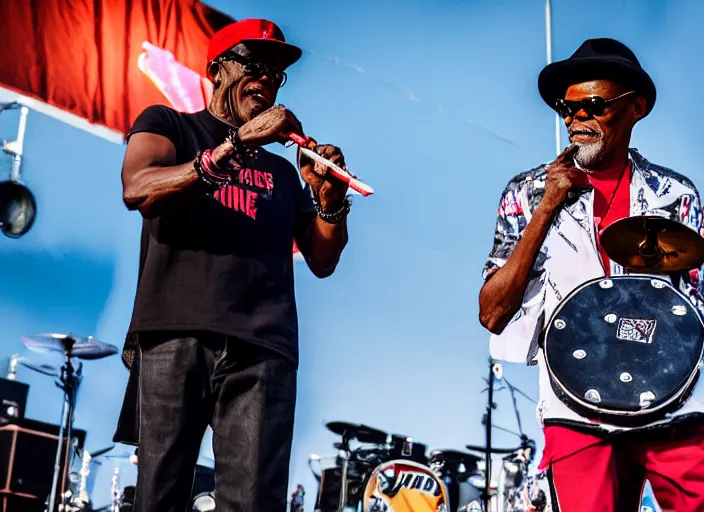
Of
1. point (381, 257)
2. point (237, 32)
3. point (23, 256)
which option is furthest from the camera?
point (381, 257)

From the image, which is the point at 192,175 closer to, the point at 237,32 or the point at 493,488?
the point at 237,32

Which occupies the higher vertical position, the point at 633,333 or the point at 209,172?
the point at 209,172

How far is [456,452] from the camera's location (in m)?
6.96

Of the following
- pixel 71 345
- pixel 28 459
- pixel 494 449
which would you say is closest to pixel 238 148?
pixel 71 345

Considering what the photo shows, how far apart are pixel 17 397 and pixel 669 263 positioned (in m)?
3.21

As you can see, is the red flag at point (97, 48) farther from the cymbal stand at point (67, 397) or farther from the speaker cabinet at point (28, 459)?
the speaker cabinet at point (28, 459)

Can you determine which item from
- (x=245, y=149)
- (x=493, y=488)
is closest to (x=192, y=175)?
(x=245, y=149)

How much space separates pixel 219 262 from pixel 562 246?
0.86 metres

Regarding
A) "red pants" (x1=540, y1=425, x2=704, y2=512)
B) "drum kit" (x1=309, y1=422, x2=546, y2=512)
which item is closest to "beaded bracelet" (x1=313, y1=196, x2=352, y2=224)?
"red pants" (x1=540, y1=425, x2=704, y2=512)

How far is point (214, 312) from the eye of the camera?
250 centimetres

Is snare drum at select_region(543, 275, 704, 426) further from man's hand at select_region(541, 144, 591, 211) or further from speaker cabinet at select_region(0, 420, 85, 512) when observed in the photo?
speaker cabinet at select_region(0, 420, 85, 512)

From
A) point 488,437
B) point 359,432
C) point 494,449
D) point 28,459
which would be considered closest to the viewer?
point 28,459

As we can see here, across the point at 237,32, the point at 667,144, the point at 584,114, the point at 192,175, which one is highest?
the point at 667,144

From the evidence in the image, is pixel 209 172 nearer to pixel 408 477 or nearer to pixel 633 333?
pixel 633 333
